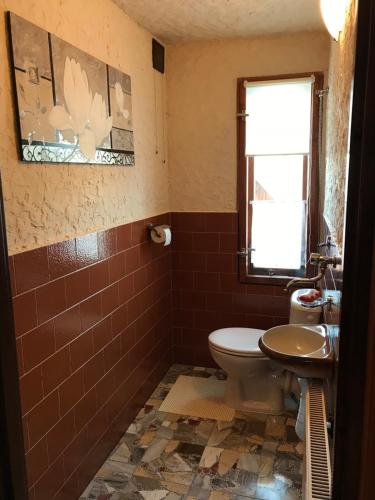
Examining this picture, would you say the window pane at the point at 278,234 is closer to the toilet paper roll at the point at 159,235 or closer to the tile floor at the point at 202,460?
the toilet paper roll at the point at 159,235

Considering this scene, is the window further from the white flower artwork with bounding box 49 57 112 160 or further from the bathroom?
the white flower artwork with bounding box 49 57 112 160

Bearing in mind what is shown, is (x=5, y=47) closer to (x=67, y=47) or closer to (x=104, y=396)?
(x=67, y=47)

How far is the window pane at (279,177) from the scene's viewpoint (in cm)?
277

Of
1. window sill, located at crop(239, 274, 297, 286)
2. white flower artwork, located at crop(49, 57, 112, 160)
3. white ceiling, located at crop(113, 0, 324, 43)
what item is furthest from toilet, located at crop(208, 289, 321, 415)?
white ceiling, located at crop(113, 0, 324, 43)

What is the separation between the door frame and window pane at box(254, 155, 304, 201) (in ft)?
7.05

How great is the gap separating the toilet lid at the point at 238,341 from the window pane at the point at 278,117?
120 centimetres

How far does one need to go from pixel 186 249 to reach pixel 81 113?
4.71ft

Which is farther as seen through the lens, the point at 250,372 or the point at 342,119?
the point at 250,372

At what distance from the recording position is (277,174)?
2811 millimetres

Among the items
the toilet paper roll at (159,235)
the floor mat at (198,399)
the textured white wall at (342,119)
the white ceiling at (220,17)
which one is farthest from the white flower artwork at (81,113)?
the floor mat at (198,399)

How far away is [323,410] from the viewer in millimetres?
1443

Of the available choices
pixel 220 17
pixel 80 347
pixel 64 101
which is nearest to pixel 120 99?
pixel 64 101

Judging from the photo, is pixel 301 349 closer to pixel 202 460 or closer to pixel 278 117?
pixel 202 460

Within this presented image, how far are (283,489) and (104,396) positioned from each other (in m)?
0.97
